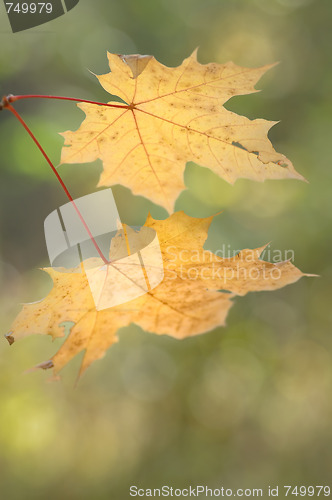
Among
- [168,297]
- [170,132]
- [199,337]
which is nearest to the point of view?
[168,297]

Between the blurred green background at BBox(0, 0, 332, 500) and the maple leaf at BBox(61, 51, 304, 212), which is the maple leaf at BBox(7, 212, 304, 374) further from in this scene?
the blurred green background at BBox(0, 0, 332, 500)

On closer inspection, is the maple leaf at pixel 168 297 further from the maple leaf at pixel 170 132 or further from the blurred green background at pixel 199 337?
the blurred green background at pixel 199 337

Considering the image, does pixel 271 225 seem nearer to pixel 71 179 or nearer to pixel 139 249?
pixel 71 179

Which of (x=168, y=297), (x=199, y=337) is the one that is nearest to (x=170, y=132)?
(x=168, y=297)

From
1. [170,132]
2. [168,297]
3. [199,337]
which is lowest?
[199,337]

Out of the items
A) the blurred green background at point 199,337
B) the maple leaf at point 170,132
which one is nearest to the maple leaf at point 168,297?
the maple leaf at point 170,132

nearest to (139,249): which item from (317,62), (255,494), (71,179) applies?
(71,179)

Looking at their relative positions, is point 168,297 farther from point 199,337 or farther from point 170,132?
point 199,337
